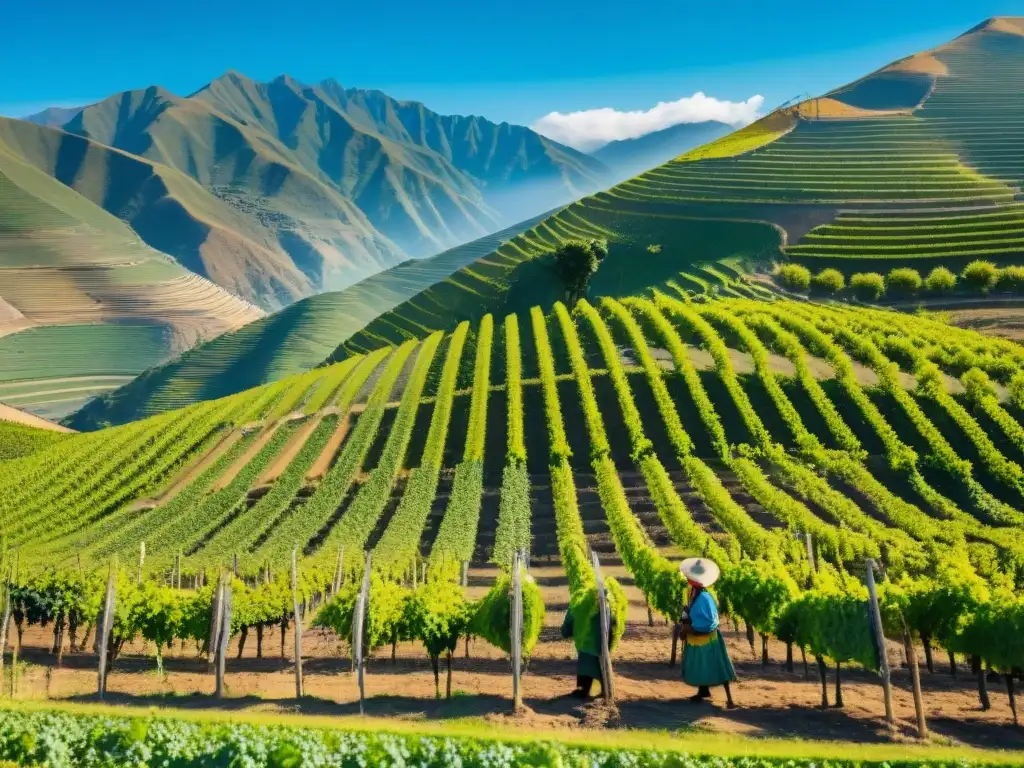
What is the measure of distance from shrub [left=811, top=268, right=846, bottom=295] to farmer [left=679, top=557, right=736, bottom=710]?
2754 inches

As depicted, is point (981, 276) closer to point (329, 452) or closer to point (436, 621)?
point (329, 452)

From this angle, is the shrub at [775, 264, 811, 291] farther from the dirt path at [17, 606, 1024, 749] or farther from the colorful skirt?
the colorful skirt

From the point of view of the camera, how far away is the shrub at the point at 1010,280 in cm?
7450

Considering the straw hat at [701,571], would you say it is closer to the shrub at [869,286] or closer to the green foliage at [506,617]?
the green foliage at [506,617]

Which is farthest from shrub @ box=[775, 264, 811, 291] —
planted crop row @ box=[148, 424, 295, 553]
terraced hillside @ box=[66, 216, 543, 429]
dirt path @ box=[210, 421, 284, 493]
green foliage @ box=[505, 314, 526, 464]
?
terraced hillside @ box=[66, 216, 543, 429]

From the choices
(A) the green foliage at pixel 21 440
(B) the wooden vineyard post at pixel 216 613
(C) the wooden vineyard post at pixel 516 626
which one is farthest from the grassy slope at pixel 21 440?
(C) the wooden vineyard post at pixel 516 626

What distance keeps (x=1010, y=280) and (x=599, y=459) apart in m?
51.8

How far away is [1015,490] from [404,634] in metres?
31.0

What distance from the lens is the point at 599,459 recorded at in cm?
4522

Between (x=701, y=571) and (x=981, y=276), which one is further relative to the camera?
(x=981, y=276)

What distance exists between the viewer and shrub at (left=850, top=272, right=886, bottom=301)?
7731 centimetres

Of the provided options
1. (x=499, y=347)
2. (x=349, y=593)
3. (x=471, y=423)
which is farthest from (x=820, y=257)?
(x=349, y=593)

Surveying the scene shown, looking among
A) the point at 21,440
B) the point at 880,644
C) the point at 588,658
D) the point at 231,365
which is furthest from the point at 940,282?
the point at 231,365

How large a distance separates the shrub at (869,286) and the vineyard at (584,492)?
448 inches
